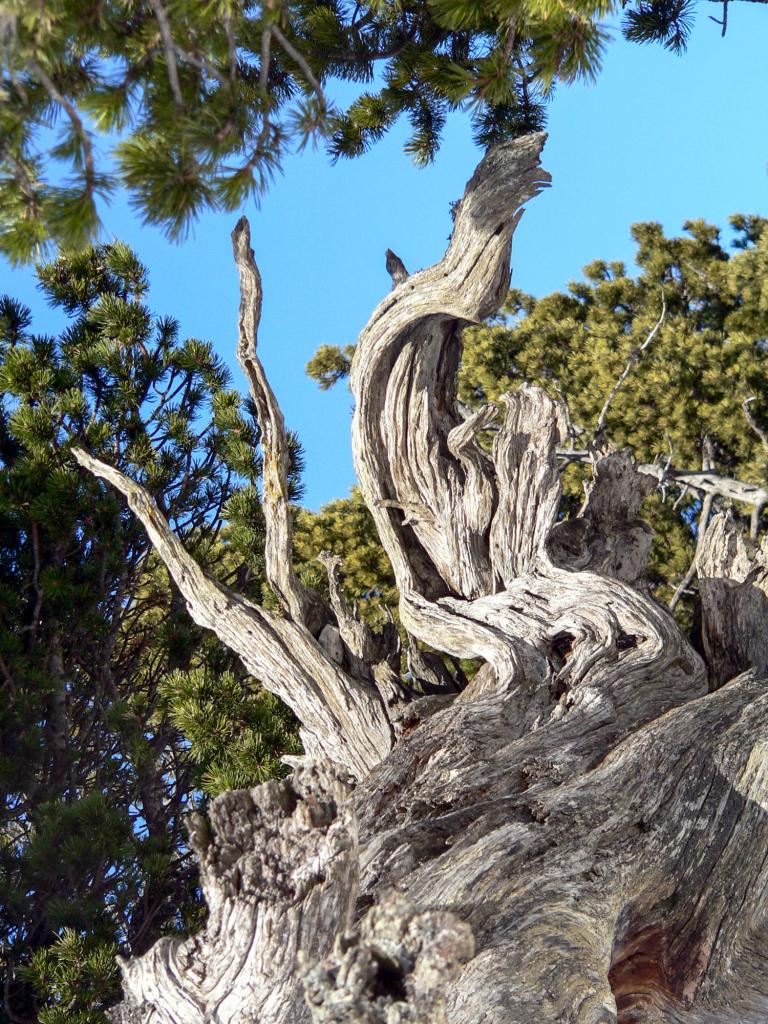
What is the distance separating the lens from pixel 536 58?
4562mm

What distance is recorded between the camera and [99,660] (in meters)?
7.83

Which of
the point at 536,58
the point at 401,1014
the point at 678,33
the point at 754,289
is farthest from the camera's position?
the point at 754,289

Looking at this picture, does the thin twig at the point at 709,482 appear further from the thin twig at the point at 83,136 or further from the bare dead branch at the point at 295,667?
the thin twig at the point at 83,136

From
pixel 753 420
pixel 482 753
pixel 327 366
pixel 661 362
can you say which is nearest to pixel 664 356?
pixel 661 362

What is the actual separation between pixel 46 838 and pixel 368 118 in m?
5.14

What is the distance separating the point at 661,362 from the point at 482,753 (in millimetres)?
8985

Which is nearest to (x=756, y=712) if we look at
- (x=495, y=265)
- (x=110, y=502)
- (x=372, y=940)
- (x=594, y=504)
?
(x=594, y=504)

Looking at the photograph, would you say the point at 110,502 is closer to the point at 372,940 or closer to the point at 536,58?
the point at 536,58

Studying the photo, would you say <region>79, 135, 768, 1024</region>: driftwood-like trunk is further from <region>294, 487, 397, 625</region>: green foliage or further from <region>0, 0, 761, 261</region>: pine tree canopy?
<region>294, 487, 397, 625</region>: green foliage

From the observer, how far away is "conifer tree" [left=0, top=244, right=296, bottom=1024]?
6.37m

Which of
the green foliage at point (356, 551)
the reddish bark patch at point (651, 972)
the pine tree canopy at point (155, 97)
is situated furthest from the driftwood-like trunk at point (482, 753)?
the green foliage at point (356, 551)

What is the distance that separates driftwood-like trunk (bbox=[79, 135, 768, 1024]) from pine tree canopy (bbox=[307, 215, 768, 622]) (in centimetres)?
533

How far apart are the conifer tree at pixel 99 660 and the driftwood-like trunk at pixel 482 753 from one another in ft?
3.23

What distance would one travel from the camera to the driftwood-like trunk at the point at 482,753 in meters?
2.92
